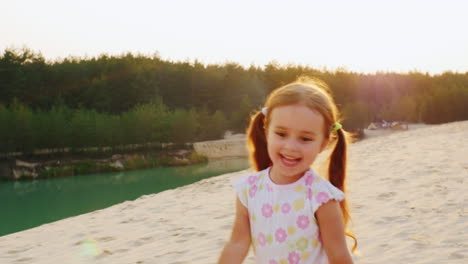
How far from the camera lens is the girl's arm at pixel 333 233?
189 cm

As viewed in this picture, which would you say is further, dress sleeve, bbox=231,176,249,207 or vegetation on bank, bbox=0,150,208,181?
vegetation on bank, bbox=0,150,208,181

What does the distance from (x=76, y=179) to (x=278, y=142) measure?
25740 mm

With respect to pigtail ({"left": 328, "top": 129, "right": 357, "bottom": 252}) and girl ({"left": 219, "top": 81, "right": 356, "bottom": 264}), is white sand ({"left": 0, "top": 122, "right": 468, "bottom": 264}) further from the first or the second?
girl ({"left": 219, "top": 81, "right": 356, "bottom": 264})

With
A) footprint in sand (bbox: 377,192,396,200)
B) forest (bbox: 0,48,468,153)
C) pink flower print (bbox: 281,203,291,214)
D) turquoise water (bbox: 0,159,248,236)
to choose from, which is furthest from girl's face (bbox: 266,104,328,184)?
forest (bbox: 0,48,468,153)

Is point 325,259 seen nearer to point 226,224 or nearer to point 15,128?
point 226,224

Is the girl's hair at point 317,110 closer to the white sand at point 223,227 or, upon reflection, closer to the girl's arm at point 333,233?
the girl's arm at point 333,233

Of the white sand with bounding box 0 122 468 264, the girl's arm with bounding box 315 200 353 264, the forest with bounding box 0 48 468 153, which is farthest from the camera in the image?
the forest with bounding box 0 48 468 153

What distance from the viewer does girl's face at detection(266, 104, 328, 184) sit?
191cm

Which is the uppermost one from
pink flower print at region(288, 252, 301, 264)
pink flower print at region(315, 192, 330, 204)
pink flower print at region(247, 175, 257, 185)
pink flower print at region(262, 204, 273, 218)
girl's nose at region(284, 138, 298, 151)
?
girl's nose at region(284, 138, 298, 151)

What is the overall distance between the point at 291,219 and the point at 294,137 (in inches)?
13.3

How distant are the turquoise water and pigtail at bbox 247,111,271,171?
12.2 metres

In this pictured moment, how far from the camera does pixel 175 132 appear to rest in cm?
3422

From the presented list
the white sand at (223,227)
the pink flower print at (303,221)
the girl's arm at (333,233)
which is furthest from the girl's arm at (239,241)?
the white sand at (223,227)

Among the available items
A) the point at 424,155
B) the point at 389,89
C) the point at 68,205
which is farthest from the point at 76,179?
the point at 389,89
